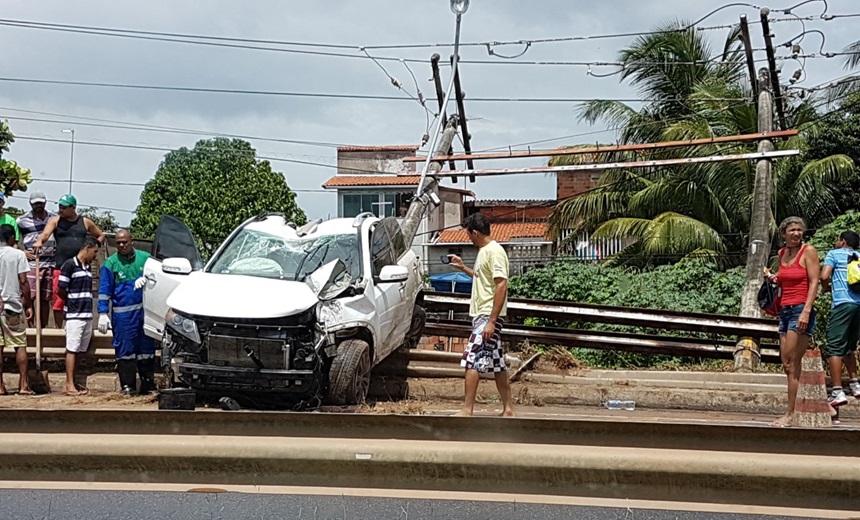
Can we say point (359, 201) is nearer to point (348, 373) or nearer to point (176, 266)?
point (176, 266)

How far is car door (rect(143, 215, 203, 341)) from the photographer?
8695 mm

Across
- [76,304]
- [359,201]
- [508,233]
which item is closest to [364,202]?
[359,201]

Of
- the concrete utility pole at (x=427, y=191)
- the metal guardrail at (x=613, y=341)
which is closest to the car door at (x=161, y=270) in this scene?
the metal guardrail at (x=613, y=341)

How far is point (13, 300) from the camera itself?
9180 mm

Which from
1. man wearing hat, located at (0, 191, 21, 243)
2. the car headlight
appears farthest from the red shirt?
man wearing hat, located at (0, 191, 21, 243)

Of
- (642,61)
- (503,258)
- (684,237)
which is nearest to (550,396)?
(503,258)

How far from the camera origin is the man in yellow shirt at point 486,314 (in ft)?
24.1

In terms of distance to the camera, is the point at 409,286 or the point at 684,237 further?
the point at 684,237

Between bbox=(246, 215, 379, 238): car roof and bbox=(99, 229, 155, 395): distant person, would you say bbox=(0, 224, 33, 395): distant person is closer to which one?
bbox=(99, 229, 155, 395): distant person

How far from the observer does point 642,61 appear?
26.7 meters

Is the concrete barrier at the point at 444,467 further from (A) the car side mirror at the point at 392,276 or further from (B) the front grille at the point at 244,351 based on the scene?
(A) the car side mirror at the point at 392,276

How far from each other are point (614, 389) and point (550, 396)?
0.77m

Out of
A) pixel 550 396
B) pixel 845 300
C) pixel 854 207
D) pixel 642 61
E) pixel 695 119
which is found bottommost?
pixel 550 396

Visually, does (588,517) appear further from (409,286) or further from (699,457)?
(409,286)
